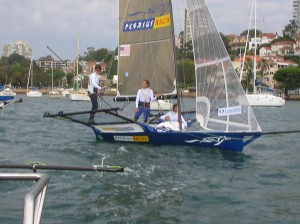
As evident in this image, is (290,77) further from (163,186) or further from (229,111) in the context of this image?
(163,186)

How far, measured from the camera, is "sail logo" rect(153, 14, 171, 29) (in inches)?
630

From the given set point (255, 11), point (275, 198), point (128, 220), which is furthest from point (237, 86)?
point (255, 11)

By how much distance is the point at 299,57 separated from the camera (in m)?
141

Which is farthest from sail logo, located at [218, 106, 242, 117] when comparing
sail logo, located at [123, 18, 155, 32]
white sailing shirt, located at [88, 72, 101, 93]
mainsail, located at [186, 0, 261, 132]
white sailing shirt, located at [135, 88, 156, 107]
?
sail logo, located at [123, 18, 155, 32]

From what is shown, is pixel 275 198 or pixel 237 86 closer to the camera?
pixel 275 198

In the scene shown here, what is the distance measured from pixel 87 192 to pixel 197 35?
730 cm

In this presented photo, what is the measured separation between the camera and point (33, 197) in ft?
8.61

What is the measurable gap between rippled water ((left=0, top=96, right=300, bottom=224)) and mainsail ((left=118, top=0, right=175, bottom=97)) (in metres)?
2.77

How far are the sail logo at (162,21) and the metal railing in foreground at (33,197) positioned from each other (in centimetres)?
1334

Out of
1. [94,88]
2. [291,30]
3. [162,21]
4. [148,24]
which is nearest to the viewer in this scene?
[94,88]

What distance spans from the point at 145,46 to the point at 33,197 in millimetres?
→ 14255

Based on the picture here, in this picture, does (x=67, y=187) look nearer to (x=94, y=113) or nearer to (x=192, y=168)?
(x=192, y=168)

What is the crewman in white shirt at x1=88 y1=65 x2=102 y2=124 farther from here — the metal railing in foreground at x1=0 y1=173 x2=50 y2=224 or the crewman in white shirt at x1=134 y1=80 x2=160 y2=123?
the metal railing in foreground at x1=0 y1=173 x2=50 y2=224

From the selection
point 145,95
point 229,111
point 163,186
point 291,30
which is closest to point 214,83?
point 229,111
